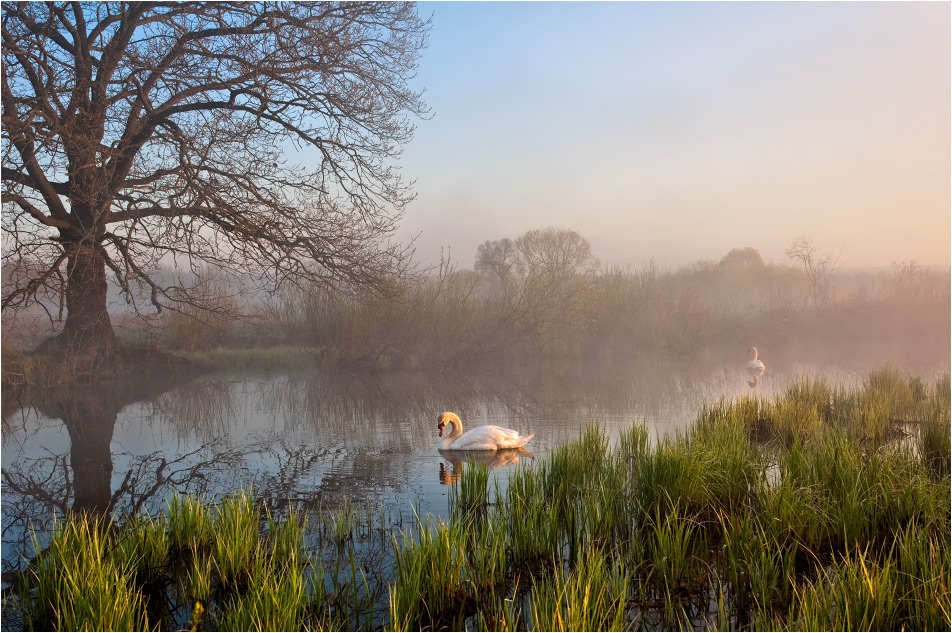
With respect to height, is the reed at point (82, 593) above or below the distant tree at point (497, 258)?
below

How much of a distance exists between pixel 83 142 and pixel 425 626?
11.3 metres

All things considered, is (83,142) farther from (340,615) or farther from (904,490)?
(904,490)

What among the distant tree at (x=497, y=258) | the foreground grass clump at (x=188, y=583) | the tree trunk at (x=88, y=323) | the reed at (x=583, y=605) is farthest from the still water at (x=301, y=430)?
the distant tree at (x=497, y=258)

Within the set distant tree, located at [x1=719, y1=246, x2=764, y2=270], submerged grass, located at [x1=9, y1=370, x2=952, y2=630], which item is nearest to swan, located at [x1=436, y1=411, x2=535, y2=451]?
submerged grass, located at [x1=9, y1=370, x2=952, y2=630]

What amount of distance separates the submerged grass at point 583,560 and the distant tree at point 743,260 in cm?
3422

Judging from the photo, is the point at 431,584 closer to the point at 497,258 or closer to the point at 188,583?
the point at 188,583

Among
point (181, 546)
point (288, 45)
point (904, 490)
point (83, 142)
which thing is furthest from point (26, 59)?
point (904, 490)

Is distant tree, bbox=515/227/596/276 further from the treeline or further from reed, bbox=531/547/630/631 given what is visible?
reed, bbox=531/547/630/631

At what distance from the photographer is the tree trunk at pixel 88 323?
13.8 metres

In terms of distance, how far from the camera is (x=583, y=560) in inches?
152

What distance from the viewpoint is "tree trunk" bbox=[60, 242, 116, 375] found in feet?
45.4

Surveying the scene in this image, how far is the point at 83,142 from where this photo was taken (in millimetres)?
11336

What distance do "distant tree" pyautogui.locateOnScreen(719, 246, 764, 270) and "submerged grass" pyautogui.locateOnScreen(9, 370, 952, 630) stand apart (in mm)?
34222

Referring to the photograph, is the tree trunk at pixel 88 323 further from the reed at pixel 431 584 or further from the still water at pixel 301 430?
the reed at pixel 431 584
